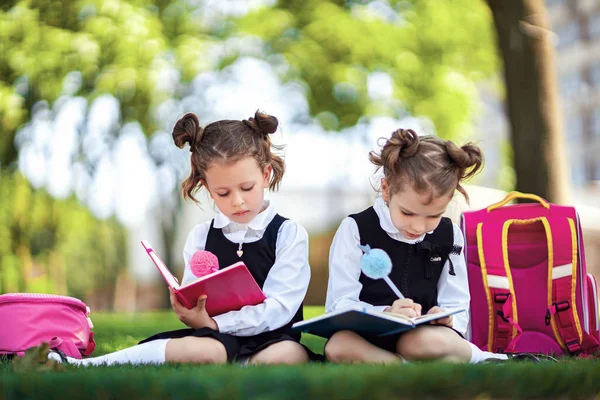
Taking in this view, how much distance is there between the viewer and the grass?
6.30ft

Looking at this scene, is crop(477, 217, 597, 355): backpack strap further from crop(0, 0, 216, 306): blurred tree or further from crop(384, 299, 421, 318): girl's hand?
crop(0, 0, 216, 306): blurred tree

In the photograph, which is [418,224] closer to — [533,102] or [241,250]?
[241,250]

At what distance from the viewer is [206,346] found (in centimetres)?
299

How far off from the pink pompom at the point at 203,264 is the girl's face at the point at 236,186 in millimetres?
241

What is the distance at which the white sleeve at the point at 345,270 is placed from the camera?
10.5 feet

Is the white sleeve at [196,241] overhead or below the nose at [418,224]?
below

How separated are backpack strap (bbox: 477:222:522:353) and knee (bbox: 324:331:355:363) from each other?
0.91 m

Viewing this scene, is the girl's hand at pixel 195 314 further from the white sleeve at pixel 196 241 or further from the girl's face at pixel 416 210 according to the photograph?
the girl's face at pixel 416 210

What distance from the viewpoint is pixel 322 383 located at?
193cm

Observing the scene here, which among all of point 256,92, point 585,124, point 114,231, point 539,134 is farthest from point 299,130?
point 585,124

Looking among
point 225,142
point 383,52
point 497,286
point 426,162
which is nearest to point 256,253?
point 225,142

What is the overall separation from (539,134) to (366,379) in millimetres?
4433

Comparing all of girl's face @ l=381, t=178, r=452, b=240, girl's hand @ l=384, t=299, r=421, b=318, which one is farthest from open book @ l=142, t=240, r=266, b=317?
girl's face @ l=381, t=178, r=452, b=240

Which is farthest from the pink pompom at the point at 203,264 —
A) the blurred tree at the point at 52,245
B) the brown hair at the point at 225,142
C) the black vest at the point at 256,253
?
the blurred tree at the point at 52,245
